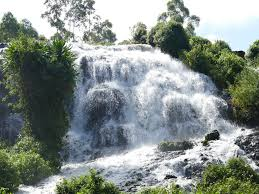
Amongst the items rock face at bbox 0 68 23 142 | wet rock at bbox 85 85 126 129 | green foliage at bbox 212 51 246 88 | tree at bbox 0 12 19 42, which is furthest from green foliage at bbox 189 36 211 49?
tree at bbox 0 12 19 42

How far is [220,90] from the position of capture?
131 ft

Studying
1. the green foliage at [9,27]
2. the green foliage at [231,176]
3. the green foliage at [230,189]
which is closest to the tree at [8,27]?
the green foliage at [9,27]

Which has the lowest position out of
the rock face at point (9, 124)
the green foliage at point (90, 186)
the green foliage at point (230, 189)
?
the green foliage at point (90, 186)

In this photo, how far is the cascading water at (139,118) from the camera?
26.2 meters

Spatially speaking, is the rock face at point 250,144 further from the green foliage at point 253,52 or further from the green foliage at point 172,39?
the green foliage at point 253,52

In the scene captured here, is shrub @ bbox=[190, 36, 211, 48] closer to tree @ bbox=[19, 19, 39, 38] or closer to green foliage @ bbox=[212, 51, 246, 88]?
green foliage @ bbox=[212, 51, 246, 88]

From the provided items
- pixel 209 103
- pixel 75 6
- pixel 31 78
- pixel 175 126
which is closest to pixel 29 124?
pixel 31 78

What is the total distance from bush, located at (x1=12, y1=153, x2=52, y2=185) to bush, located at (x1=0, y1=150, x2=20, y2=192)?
2.10 ft

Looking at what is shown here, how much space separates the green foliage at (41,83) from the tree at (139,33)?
25531 millimetres

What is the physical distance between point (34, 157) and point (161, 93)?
1472cm

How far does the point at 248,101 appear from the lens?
118 feet

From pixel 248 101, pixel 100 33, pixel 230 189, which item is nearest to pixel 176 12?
pixel 100 33

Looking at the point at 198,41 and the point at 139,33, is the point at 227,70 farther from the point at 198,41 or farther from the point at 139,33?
the point at 139,33

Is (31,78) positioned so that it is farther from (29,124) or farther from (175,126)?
(175,126)
